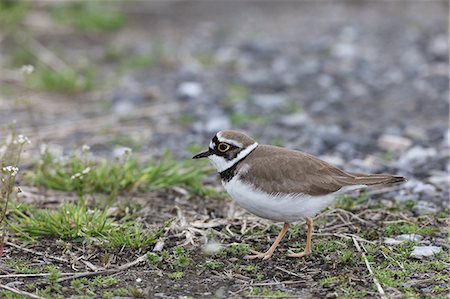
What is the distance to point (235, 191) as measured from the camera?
16.5 feet

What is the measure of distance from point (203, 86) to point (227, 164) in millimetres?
4824

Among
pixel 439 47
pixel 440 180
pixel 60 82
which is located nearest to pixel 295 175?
pixel 440 180

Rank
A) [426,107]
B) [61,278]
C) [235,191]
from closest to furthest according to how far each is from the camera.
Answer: [61,278] → [235,191] → [426,107]

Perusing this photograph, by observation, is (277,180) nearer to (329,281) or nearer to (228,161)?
(228,161)

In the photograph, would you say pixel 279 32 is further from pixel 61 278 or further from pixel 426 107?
pixel 61 278

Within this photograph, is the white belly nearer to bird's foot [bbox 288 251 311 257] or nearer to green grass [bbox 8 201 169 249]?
bird's foot [bbox 288 251 311 257]

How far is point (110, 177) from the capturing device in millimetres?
6441

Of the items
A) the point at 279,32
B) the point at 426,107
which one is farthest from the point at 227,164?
the point at 279,32

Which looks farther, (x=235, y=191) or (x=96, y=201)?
(x=96, y=201)

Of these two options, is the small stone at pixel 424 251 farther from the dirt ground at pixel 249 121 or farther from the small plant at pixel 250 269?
the small plant at pixel 250 269

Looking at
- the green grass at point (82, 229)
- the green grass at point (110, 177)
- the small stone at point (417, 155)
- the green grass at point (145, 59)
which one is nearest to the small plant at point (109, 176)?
the green grass at point (110, 177)

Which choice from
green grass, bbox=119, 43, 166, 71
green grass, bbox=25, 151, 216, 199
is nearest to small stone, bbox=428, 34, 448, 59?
green grass, bbox=119, 43, 166, 71

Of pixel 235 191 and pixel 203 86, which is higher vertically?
pixel 235 191

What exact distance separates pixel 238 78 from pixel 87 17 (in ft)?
12.1
